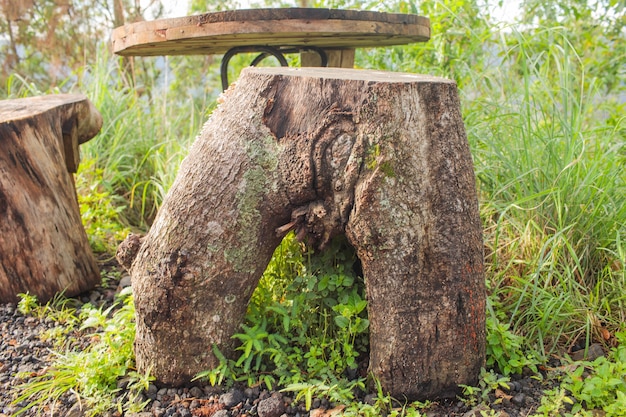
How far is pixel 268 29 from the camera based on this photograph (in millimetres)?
2576

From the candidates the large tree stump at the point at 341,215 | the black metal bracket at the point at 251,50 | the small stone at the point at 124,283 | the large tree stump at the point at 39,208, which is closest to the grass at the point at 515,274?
the large tree stump at the point at 341,215

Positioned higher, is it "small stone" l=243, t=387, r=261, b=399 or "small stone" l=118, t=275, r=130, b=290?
"small stone" l=118, t=275, r=130, b=290

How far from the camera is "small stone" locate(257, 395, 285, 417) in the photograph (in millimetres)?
2105

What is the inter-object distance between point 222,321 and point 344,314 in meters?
0.47

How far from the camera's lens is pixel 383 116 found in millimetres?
1962

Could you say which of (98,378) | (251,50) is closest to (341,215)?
(98,378)

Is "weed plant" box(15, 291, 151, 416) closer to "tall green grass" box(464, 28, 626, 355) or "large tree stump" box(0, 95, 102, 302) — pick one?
"large tree stump" box(0, 95, 102, 302)

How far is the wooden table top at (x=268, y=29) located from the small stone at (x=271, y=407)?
1.53m

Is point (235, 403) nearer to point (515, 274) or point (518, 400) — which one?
point (518, 400)

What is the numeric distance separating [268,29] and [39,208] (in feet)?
5.03

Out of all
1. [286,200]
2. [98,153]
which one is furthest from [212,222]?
[98,153]

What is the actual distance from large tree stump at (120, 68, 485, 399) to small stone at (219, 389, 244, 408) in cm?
14

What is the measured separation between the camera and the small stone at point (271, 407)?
6.91 ft

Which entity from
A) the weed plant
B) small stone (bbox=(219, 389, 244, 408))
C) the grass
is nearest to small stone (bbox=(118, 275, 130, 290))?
the grass
